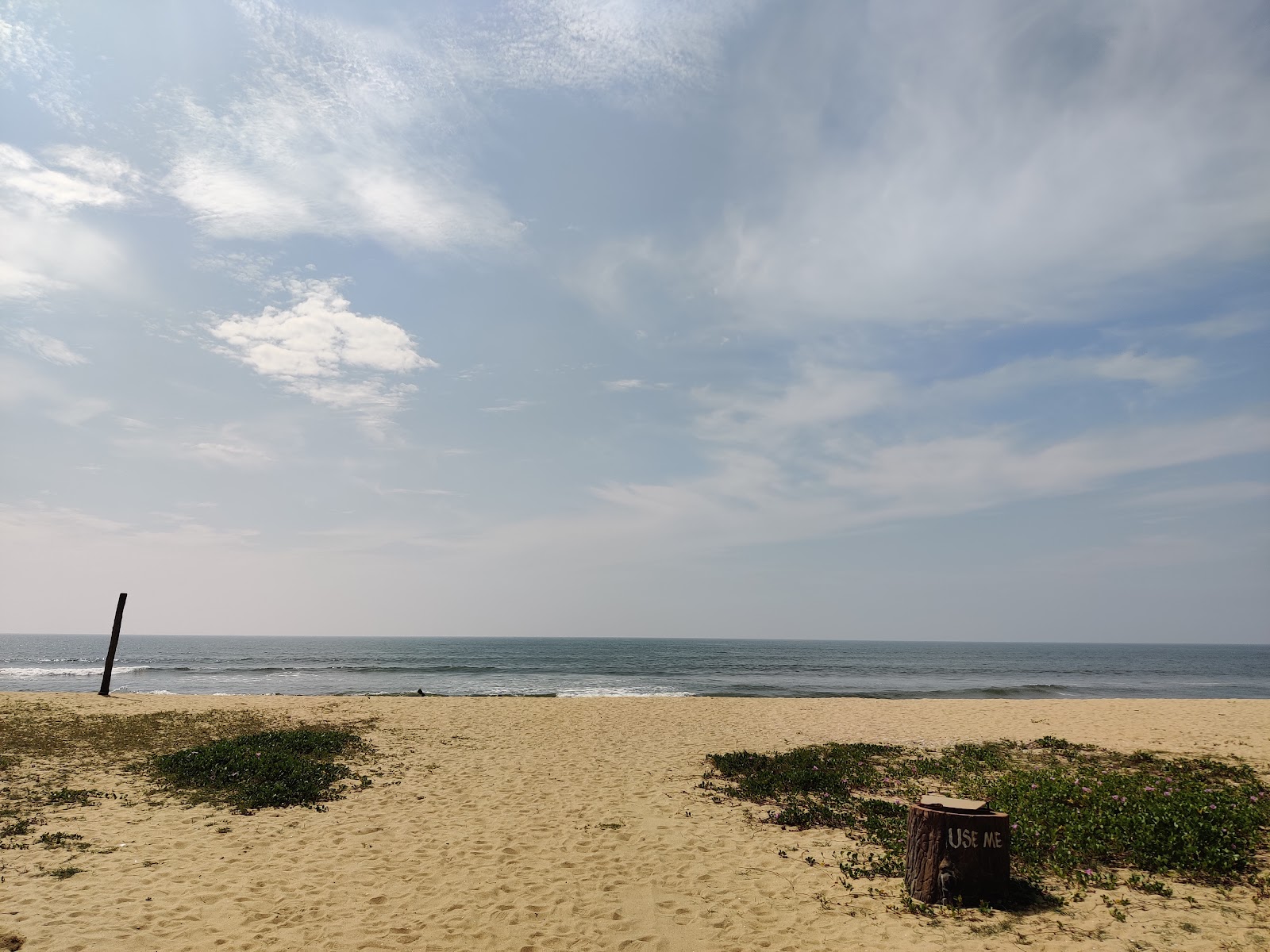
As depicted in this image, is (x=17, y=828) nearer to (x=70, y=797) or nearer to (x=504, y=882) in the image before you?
(x=70, y=797)

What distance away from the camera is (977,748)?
15.8m

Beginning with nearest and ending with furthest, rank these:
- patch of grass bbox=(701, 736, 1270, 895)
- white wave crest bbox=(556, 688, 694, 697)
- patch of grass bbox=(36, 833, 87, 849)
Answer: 1. patch of grass bbox=(701, 736, 1270, 895)
2. patch of grass bbox=(36, 833, 87, 849)
3. white wave crest bbox=(556, 688, 694, 697)

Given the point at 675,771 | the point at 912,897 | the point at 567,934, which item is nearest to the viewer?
the point at 567,934

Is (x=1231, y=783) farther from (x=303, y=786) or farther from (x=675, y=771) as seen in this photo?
(x=303, y=786)

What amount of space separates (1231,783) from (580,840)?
12.2 meters

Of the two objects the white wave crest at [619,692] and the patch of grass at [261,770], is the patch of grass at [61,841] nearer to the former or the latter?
the patch of grass at [261,770]

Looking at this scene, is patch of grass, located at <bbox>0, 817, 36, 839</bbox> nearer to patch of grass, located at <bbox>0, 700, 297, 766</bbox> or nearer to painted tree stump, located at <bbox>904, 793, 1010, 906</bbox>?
patch of grass, located at <bbox>0, 700, 297, 766</bbox>

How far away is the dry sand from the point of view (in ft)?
20.6

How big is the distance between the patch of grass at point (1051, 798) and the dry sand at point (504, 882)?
26.0 inches

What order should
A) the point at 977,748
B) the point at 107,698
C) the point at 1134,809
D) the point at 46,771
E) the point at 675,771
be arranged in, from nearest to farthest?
the point at 1134,809 < the point at 46,771 < the point at 675,771 < the point at 977,748 < the point at 107,698

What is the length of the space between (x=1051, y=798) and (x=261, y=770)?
13979 millimetres

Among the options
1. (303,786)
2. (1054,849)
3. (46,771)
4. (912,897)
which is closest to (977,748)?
(1054,849)

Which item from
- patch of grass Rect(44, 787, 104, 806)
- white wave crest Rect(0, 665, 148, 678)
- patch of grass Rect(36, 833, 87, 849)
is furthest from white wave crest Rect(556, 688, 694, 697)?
white wave crest Rect(0, 665, 148, 678)

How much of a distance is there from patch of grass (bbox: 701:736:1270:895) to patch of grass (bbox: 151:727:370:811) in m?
7.32
